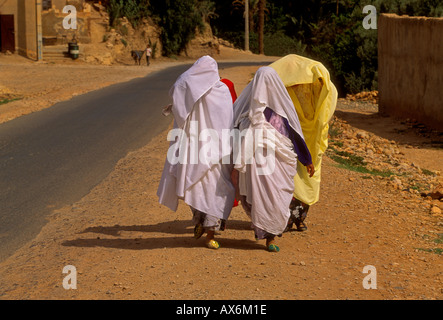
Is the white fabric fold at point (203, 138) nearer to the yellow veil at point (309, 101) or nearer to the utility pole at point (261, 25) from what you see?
the yellow veil at point (309, 101)

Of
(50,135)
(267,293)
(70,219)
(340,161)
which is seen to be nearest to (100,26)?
(50,135)

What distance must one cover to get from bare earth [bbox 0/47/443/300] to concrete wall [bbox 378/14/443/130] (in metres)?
5.90

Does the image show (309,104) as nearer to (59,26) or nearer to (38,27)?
(38,27)

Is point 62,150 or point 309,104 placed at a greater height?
point 309,104

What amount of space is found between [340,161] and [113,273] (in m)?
6.84

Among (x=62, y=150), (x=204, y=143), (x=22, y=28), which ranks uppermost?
(x=22, y=28)

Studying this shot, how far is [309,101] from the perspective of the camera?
7176 millimetres

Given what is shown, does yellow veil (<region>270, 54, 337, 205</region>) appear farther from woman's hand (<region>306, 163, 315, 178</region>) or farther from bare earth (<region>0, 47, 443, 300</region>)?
bare earth (<region>0, 47, 443, 300</region>)

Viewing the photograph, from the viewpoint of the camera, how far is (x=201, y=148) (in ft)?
21.2

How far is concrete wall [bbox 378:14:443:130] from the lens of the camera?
15422mm

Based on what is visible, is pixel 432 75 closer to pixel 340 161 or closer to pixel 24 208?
pixel 340 161

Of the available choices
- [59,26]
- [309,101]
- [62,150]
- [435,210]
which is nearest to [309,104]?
[309,101]

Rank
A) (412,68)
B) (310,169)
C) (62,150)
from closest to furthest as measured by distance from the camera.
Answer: (310,169), (62,150), (412,68)

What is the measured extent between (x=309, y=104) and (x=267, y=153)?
1051 millimetres
